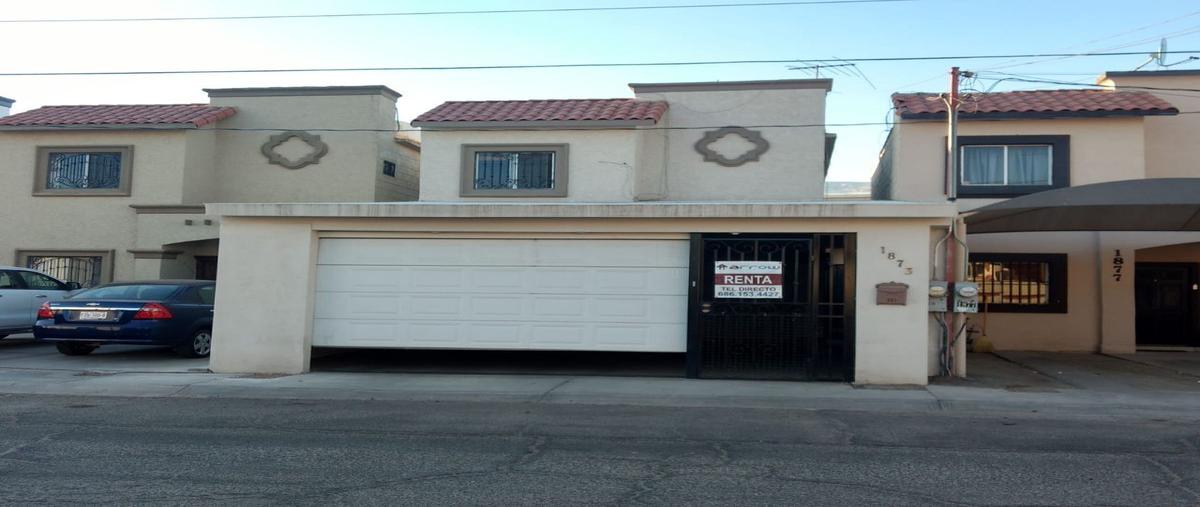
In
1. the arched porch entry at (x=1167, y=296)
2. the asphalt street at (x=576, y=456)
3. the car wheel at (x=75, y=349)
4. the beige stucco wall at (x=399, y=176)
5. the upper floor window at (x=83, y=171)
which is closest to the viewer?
the asphalt street at (x=576, y=456)

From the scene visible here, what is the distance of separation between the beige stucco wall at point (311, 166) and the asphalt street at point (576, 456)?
9.22m

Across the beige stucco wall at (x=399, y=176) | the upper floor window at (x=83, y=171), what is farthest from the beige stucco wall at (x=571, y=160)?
the upper floor window at (x=83, y=171)

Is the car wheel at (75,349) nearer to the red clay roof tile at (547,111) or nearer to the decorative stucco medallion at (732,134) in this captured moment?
the red clay roof tile at (547,111)

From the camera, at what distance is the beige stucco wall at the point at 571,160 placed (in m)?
16.7

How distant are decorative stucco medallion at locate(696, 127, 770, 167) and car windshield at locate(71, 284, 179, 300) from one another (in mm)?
9900

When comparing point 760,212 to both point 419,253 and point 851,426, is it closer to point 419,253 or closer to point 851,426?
point 851,426

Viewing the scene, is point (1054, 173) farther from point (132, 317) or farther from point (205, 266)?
point (205, 266)

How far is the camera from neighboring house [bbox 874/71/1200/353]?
1566cm

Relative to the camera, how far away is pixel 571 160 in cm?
1694

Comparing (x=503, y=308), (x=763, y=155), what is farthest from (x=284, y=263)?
(x=763, y=155)

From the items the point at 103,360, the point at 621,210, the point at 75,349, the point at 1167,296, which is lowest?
the point at 103,360

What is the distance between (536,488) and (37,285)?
14075mm

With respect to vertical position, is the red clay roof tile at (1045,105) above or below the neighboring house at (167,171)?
above

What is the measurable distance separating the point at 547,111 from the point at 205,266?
8.43m
